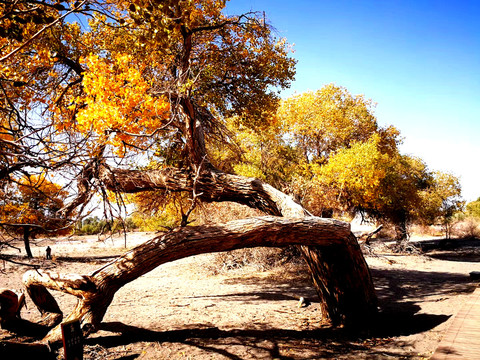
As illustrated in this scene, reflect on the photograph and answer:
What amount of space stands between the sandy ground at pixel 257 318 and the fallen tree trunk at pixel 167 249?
0.49 metres

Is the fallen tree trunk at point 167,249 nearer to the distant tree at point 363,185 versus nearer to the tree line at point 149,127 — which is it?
the tree line at point 149,127

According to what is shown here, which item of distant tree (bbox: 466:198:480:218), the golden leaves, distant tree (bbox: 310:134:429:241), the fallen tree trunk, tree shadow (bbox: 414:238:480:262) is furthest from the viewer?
distant tree (bbox: 466:198:480:218)

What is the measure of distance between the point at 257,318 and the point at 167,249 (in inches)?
109

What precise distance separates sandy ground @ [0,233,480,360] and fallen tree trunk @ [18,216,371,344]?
1.60 feet

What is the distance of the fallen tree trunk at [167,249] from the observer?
4.62m

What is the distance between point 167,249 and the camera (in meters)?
4.98

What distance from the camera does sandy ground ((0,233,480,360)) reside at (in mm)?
4551

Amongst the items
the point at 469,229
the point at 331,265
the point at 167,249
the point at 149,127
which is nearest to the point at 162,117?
the point at 149,127

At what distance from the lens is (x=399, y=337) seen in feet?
17.3

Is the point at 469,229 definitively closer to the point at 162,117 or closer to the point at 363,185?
the point at 363,185

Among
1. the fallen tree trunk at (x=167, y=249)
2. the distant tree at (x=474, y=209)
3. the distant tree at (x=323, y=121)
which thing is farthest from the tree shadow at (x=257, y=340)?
the distant tree at (x=474, y=209)

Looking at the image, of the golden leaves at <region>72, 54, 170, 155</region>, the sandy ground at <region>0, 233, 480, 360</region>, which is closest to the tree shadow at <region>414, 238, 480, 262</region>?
the sandy ground at <region>0, 233, 480, 360</region>

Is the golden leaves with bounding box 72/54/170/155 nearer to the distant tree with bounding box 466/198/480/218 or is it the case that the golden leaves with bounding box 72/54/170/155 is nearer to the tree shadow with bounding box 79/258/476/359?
the tree shadow with bounding box 79/258/476/359

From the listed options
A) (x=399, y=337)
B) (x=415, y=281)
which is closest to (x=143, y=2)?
(x=399, y=337)
